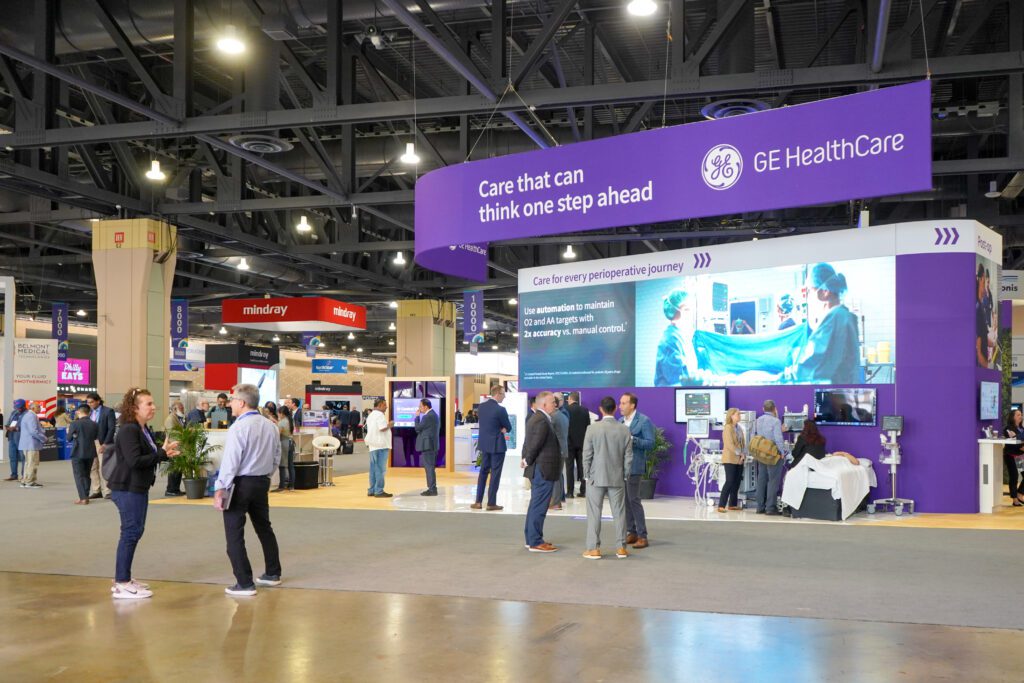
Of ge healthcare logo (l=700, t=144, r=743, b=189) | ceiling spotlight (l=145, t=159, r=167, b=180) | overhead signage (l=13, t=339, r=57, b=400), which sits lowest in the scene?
overhead signage (l=13, t=339, r=57, b=400)

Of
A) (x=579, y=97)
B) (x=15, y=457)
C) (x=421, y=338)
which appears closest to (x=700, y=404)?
(x=579, y=97)

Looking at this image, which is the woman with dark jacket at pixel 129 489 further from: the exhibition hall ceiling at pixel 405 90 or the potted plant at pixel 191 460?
the potted plant at pixel 191 460

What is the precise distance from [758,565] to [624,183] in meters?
3.25

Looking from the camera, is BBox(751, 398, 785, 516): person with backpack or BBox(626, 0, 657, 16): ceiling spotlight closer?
BBox(626, 0, 657, 16): ceiling spotlight

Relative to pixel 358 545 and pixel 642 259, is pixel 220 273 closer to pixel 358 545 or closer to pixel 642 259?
pixel 642 259

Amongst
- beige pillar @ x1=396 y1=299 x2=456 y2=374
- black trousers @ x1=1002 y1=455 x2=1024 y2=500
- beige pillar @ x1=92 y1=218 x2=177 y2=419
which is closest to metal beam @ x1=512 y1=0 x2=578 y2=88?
black trousers @ x1=1002 y1=455 x2=1024 y2=500

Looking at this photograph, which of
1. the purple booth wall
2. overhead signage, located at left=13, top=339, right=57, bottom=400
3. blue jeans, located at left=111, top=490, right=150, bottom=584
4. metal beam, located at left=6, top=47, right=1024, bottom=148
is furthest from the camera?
overhead signage, located at left=13, top=339, right=57, bottom=400

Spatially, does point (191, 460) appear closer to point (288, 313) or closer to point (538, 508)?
point (538, 508)

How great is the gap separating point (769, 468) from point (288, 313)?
14.5 m

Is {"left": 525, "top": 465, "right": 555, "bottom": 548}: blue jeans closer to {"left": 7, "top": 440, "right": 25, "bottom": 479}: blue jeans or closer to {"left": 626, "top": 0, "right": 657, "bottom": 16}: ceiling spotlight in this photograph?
{"left": 626, "top": 0, "right": 657, "bottom": 16}: ceiling spotlight

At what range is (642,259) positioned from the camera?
45.2 feet

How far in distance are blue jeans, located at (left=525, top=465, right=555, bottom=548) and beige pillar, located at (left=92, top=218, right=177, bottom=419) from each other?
10.5 m

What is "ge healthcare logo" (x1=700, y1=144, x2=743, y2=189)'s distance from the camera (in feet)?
21.5

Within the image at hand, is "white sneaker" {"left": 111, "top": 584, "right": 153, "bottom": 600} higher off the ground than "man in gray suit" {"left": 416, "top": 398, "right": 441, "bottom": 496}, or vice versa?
"man in gray suit" {"left": 416, "top": 398, "right": 441, "bottom": 496}
